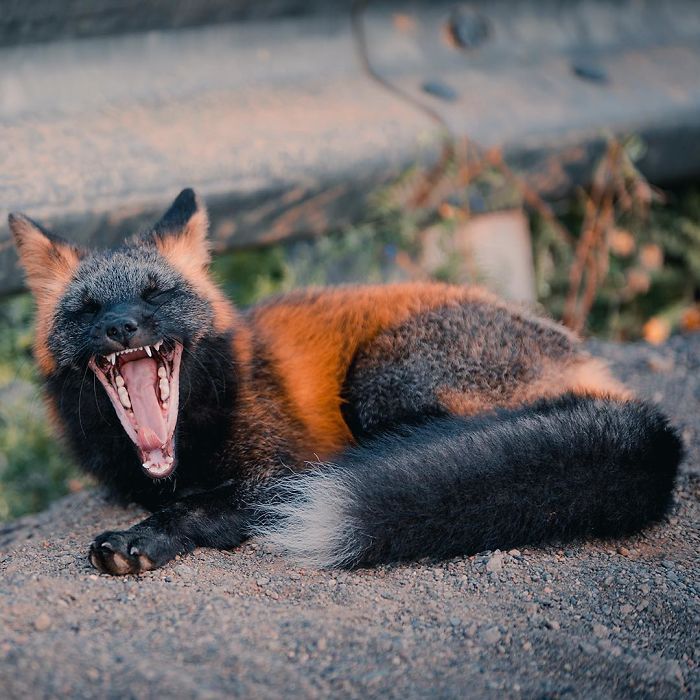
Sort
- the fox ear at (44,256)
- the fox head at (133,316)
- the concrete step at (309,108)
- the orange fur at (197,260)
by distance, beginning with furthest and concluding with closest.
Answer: the concrete step at (309,108)
the orange fur at (197,260)
the fox ear at (44,256)
the fox head at (133,316)

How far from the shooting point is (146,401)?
12.3 ft

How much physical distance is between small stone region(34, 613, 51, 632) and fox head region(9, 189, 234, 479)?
97 cm

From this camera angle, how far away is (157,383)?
383 cm

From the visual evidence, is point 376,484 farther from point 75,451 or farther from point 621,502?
point 75,451

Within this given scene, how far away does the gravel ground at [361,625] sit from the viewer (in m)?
2.43

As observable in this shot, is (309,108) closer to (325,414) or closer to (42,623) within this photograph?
(325,414)

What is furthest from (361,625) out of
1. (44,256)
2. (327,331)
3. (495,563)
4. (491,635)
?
(44,256)

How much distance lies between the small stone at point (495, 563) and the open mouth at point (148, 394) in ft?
4.22

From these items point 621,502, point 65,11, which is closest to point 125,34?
point 65,11

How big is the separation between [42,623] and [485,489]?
150 cm

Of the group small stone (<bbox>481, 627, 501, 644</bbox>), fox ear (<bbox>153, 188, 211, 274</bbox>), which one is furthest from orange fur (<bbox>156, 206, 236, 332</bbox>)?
small stone (<bbox>481, 627, 501, 644</bbox>)

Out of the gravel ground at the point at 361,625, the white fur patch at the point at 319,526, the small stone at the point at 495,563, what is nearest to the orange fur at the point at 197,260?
the white fur patch at the point at 319,526

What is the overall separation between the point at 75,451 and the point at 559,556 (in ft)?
6.79

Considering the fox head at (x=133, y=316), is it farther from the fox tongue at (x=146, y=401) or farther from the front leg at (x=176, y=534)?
the front leg at (x=176, y=534)
